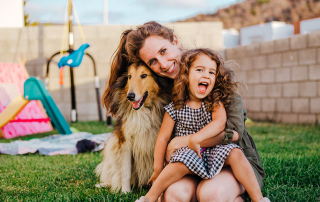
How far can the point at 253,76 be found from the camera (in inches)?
314

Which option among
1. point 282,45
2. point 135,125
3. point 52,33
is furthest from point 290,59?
point 52,33

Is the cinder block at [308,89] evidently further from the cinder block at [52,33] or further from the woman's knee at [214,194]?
the cinder block at [52,33]

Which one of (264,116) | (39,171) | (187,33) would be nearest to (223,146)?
(39,171)

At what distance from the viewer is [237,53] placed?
8398 mm

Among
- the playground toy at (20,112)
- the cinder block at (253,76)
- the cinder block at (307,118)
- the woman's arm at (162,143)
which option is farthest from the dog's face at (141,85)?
the cinder block at (253,76)

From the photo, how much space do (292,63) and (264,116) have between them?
1466 mm

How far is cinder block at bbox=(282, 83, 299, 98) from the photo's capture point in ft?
22.9

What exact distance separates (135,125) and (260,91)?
584cm

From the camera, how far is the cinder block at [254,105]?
7962 mm

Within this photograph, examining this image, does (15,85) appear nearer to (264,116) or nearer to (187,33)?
(187,33)

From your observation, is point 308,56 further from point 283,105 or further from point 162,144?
point 162,144

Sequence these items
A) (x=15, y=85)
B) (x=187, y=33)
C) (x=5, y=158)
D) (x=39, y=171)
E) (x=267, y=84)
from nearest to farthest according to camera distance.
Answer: (x=39, y=171) < (x=5, y=158) < (x=15, y=85) < (x=267, y=84) < (x=187, y=33)

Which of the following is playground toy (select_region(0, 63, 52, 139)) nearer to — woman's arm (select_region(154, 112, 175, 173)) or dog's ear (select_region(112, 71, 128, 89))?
dog's ear (select_region(112, 71, 128, 89))

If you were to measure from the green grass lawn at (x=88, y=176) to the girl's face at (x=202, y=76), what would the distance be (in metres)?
0.89
